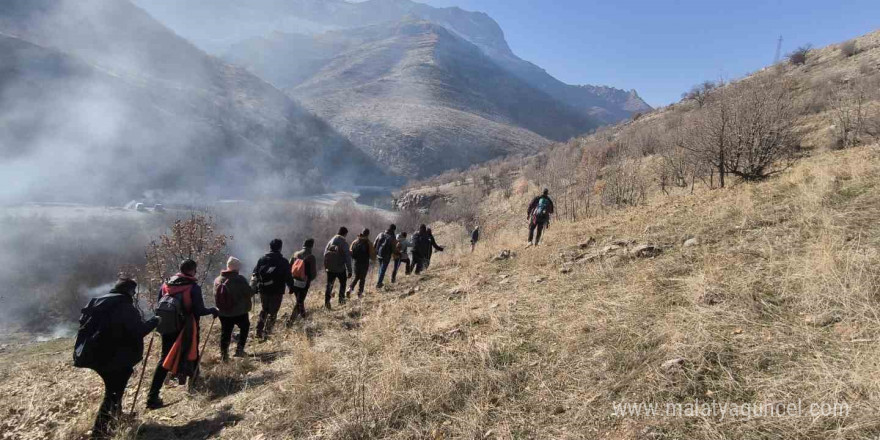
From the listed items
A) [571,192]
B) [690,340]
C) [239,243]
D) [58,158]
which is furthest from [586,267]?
[58,158]

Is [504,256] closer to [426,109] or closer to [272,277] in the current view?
[272,277]

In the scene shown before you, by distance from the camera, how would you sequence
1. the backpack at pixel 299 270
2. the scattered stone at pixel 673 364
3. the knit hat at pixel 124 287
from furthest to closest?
1. the backpack at pixel 299 270
2. the knit hat at pixel 124 287
3. the scattered stone at pixel 673 364

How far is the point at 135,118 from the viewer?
75.9m

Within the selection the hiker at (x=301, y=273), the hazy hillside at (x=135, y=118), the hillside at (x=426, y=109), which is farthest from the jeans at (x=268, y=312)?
the hillside at (x=426, y=109)

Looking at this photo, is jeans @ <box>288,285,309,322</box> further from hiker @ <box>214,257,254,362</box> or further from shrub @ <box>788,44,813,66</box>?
shrub @ <box>788,44,813,66</box>

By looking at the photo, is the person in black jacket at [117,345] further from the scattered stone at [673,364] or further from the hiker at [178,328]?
the scattered stone at [673,364]

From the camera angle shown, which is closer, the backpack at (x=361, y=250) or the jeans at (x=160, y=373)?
the jeans at (x=160, y=373)

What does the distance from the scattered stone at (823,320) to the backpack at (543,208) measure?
705 centimetres

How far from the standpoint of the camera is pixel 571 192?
20.7 m

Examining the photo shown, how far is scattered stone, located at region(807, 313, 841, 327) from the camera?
329 cm

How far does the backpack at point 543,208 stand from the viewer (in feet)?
33.9

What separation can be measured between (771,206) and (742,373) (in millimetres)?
5324

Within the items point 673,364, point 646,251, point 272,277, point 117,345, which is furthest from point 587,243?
point 117,345

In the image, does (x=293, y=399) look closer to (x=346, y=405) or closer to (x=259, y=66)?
(x=346, y=405)
